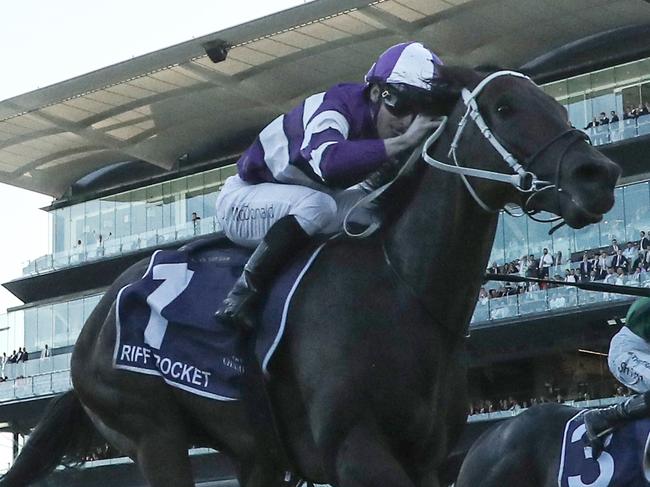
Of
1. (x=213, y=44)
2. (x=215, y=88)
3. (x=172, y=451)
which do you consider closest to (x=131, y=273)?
(x=172, y=451)

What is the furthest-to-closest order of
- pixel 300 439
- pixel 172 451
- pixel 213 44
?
pixel 213 44, pixel 172 451, pixel 300 439

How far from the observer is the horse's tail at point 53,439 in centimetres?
545

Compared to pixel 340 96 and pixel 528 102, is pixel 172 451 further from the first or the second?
pixel 528 102

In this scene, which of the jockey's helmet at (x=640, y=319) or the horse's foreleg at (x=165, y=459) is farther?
the jockey's helmet at (x=640, y=319)

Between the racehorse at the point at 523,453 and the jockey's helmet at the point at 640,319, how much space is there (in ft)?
2.54

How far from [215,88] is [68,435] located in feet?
94.3

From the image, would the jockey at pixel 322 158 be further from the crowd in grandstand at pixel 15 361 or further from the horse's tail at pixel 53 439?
the crowd in grandstand at pixel 15 361

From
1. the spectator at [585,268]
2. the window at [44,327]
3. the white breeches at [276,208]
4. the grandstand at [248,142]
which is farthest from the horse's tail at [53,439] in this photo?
the window at [44,327]

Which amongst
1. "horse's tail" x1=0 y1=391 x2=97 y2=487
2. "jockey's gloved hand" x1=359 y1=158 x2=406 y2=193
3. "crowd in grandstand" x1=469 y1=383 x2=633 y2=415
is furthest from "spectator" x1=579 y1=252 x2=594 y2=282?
"jockey's gloved hand" x1=359 y1=158 x2=406 y2=193

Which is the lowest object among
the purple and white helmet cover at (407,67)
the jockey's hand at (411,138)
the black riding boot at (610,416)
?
the black riding boot at (610,416)

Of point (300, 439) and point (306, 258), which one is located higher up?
point (306, 258)

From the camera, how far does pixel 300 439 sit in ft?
14.8

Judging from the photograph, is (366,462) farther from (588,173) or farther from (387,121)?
(387,121)

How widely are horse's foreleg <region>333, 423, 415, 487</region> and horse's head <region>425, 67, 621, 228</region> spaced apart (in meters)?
0.82
